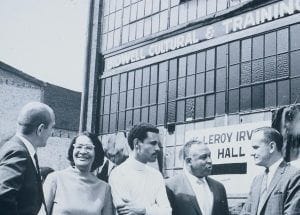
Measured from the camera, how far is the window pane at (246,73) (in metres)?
13.9

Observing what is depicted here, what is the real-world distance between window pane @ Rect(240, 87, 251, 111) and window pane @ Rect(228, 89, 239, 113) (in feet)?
0.53

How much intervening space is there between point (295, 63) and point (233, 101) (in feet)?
7.38

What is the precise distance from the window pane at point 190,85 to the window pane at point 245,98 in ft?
6.71

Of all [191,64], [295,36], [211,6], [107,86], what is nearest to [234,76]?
[191,64]

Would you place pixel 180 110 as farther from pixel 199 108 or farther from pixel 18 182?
pixel 18 182

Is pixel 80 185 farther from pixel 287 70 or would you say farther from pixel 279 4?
pixel 279 4

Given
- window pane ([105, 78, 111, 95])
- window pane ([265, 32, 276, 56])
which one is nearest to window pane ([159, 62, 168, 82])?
window pane ([105, 78, 111, 95])

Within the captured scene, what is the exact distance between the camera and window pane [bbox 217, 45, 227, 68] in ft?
48.5

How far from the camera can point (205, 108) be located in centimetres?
1507

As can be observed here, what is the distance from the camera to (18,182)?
11.2ft

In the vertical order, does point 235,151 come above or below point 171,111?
below

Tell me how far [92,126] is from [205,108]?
6399 millimetres

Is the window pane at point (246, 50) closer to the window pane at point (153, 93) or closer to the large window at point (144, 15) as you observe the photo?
the large window at point (144, 15)

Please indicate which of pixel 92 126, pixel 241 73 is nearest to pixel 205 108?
pixel 241 73
